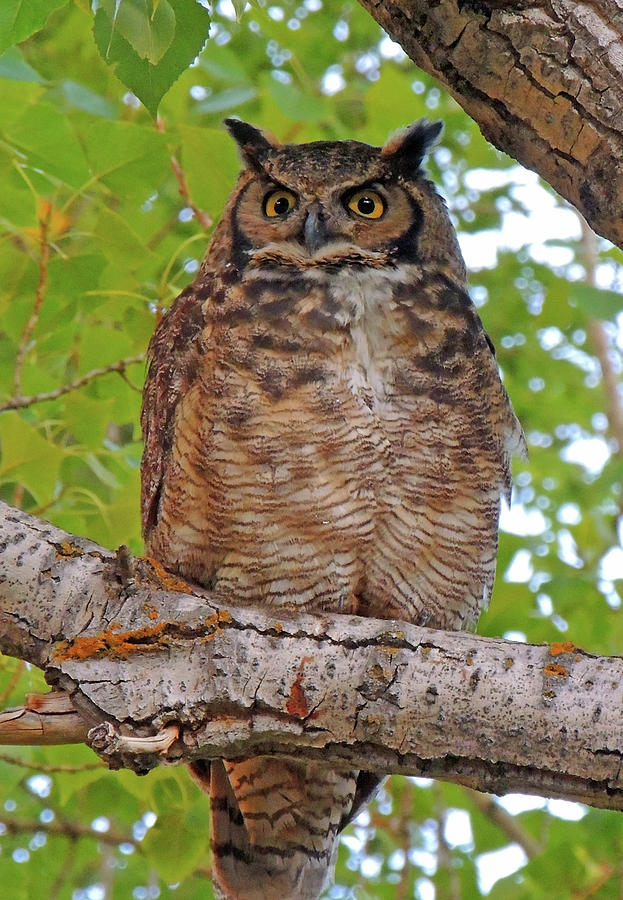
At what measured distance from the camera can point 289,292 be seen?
2.14m

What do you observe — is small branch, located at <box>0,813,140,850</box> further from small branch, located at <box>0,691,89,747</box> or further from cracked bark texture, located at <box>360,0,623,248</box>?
cracked bark texture, located at <box>360,0,623,248</box>

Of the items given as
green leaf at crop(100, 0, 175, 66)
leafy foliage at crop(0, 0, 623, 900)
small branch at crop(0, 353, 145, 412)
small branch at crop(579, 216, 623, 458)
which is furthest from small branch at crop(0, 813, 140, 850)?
green leaf at crop(100, 0, 175, 66)

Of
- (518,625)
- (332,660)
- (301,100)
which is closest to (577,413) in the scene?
(518,625)

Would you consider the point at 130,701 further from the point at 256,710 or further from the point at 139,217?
the point at 139,217

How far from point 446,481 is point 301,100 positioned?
40.5 inches

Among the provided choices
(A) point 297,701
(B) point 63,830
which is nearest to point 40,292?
(A) point 297,701

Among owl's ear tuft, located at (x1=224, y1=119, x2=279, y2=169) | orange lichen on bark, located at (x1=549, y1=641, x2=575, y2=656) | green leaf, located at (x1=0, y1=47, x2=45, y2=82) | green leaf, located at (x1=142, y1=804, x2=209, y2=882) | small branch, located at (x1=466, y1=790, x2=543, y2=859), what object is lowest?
small branch, located at (x1=466, y1=790, x2=543, y2=859)

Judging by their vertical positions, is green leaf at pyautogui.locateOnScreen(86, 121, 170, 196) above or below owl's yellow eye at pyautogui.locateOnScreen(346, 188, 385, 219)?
below

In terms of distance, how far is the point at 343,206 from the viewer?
2303mm

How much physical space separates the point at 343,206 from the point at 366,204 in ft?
0.20

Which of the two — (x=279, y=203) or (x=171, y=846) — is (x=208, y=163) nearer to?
(x=279, y=203)

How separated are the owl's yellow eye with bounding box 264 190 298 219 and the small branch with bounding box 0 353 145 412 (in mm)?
466

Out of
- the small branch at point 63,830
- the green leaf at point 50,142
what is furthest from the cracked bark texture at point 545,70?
the small branch at point 63,830

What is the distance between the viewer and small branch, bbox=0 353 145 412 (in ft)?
7.06
